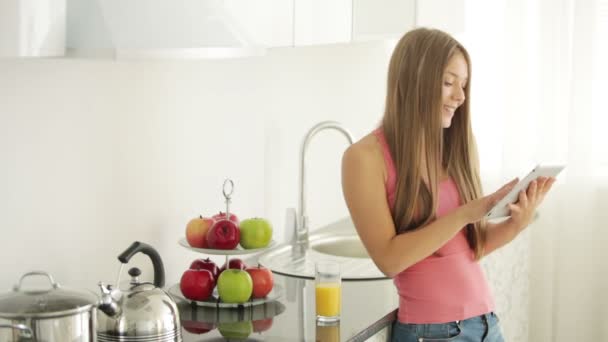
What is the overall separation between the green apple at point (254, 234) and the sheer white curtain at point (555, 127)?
1.77 m

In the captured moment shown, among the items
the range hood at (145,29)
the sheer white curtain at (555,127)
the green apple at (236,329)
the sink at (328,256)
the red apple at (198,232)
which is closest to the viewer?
the range hood at (145,29)

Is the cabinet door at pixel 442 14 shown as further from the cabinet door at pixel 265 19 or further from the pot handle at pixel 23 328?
the pot handle at pixel 23 328

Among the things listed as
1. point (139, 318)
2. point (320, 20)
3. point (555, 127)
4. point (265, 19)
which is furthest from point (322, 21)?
point (555, 127)

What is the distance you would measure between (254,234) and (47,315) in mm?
851

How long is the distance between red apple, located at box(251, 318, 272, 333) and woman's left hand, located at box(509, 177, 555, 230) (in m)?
0.57

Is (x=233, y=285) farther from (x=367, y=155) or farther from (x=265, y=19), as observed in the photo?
(x=265, y=19)

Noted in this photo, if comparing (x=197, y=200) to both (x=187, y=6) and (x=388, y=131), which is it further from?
(x=187, y=6)

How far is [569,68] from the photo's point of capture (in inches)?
154

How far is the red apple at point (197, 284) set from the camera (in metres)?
2.24

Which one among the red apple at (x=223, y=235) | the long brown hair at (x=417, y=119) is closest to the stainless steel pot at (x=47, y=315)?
the red apple at (x=223, y=235)

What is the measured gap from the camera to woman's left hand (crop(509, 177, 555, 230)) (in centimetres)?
219

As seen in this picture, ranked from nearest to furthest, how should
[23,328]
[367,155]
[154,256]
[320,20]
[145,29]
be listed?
[23,328] → [145,29] → [154,256] → [367,155] → [320,20]

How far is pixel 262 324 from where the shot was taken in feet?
7.20

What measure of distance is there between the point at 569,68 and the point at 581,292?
2.79ft
